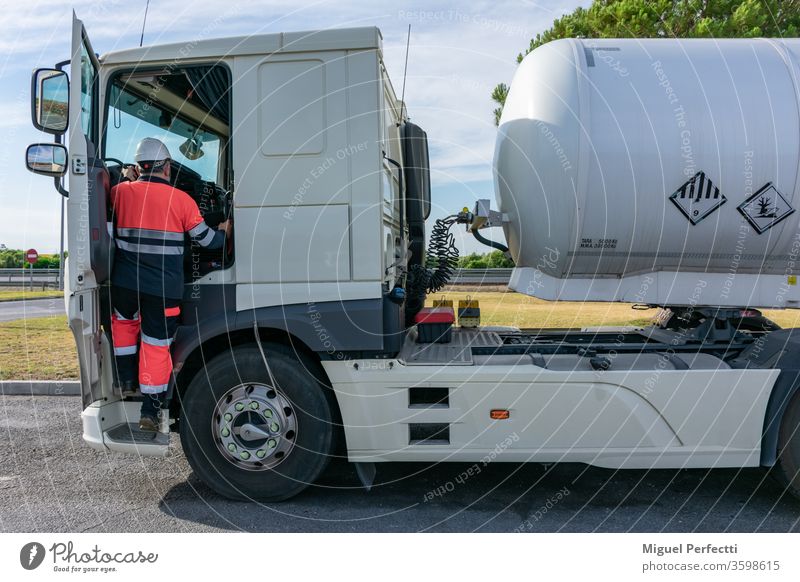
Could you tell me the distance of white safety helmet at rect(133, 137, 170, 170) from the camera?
14.1 ft

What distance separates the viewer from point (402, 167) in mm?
5133

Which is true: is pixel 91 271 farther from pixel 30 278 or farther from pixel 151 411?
pixel 30 278

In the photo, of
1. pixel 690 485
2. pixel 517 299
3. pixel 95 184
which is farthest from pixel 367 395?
pixel 517 299

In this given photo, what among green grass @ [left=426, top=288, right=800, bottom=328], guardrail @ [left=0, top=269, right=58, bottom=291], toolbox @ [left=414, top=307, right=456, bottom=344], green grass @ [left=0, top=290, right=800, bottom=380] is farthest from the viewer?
guardrail @ [left=0, top=269, right=58, bottom=291]

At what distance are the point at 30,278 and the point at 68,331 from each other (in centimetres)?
1926

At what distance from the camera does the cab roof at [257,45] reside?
4.07 meters

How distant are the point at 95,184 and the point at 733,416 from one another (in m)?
4.42

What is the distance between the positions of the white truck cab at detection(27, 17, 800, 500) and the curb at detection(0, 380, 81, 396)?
3769 millimetres

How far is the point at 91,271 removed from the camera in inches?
163

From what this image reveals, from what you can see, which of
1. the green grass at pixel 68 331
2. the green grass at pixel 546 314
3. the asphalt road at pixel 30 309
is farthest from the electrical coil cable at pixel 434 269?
the asphalt road at pixel 30 309

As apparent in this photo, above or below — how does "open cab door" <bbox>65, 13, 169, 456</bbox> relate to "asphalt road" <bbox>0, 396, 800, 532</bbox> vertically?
above

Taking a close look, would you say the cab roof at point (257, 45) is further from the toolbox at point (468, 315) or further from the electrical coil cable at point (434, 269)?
the toolbox at point (468, 315)

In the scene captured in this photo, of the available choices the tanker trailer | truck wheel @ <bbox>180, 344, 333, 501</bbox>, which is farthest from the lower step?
the tanker trailer

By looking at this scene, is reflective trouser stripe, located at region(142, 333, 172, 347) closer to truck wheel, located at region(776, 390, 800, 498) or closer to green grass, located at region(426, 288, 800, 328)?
truck wheel, located at region(776, 390, 800, 498)
